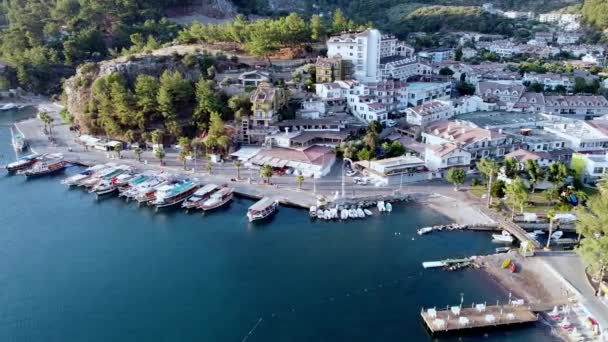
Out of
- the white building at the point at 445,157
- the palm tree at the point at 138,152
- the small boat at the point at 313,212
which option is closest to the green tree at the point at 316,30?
the white building at the point at 445,157

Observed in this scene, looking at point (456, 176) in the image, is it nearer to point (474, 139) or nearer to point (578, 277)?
point (474, 139)

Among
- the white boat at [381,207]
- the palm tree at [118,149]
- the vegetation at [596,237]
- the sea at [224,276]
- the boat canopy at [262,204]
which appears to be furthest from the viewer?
the palm tree at [118,149]

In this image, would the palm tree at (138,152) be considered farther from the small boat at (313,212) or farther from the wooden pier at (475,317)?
the wooden pier at (475,317)

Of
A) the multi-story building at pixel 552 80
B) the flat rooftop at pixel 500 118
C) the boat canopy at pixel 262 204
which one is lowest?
the boat canopy at pixel 262 204

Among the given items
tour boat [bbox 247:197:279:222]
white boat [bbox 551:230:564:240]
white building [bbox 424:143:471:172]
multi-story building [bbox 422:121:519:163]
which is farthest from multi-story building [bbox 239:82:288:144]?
white boat [bbox 551:230:564:240]

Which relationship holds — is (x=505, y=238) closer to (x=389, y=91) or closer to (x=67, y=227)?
(x=389, y=91)

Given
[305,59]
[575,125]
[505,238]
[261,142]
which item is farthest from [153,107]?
[575,125]

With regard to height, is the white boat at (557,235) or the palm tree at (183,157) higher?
the palm tree at (183,157)

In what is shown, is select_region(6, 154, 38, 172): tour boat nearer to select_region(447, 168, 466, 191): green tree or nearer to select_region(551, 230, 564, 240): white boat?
select_region(447, 168, 466, 191): green tree
